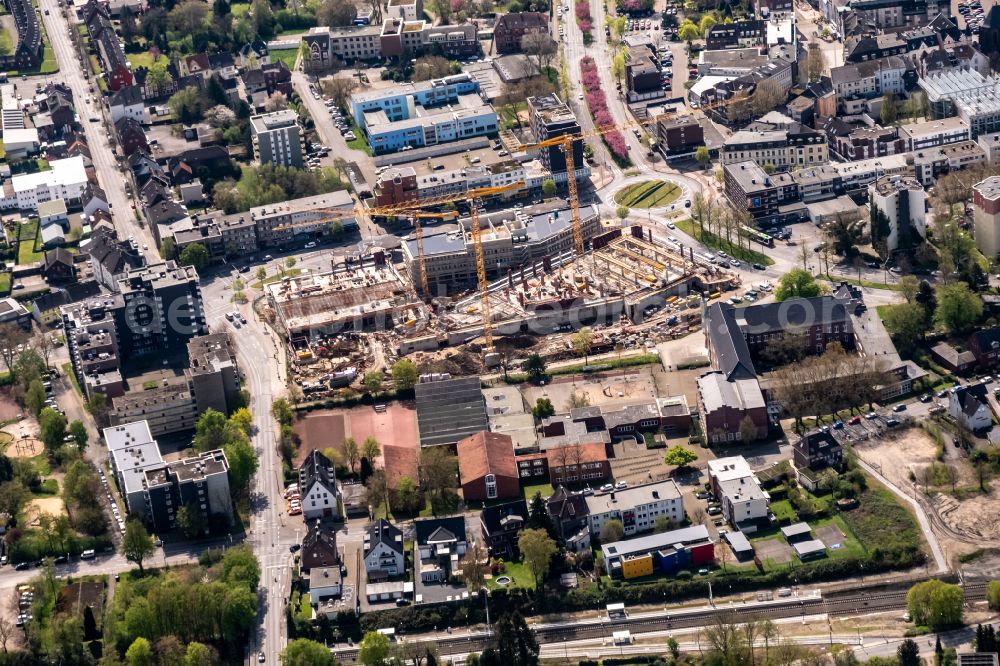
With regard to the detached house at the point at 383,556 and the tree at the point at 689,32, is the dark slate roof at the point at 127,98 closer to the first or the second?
the tree at the point at 689,32

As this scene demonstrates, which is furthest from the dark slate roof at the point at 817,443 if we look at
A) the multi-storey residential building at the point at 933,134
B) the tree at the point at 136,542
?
the multi-storey residential building at the point at 933,134

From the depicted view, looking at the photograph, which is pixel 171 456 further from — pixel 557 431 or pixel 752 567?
pixel 752 567

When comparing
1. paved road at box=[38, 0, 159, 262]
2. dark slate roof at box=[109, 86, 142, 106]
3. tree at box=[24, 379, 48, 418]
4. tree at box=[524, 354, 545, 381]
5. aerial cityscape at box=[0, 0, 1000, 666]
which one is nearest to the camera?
aerial cityscape at box=[0, 0, 1000, 666]

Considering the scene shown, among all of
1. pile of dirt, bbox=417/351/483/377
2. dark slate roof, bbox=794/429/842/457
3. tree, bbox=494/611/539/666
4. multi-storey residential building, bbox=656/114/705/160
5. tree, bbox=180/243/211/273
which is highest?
multi-storey residential building, bbox=656/114/705/160

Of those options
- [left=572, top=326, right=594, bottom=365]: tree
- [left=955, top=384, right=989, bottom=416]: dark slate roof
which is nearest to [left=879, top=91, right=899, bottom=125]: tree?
[left=572, top=326, right=594, bottom=365]: tree

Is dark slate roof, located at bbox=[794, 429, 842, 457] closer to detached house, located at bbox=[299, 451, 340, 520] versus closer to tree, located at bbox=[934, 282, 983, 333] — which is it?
tree, located at bbox=[934, 282, 983, 333]

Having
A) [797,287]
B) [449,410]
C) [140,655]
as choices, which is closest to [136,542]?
[140,655]
